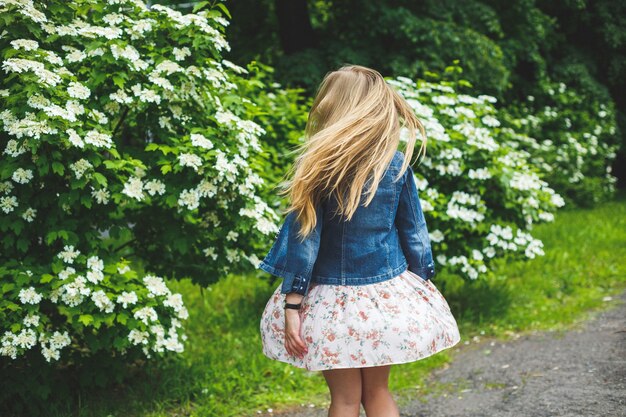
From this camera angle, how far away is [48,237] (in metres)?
3.35

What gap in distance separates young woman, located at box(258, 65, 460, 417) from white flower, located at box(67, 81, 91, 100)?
1.34 meters

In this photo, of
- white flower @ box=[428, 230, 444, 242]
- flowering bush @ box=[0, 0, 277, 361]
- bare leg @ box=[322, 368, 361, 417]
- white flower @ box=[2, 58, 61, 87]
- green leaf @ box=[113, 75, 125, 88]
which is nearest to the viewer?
bare leg @ box=[322, 368, 361, 417]

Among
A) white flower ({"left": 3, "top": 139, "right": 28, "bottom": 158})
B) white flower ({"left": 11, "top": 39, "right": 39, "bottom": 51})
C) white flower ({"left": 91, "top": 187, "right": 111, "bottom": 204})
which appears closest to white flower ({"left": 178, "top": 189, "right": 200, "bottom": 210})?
white flower ({"left": 91, "top": 187, "right": 111, "bottom": 204})

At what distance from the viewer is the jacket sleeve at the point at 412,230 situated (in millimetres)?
2635

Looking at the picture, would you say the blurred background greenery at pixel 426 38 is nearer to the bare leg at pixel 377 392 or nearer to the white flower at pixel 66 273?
the white flower at pixel 66 273

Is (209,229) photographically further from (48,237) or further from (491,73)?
(491,73)

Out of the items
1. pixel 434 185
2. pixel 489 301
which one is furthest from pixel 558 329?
pixel 434 185

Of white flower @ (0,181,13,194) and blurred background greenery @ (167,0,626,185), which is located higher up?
blurred background greenery @ (167,0,626,185)

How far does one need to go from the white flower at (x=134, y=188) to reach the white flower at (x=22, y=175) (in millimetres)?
451

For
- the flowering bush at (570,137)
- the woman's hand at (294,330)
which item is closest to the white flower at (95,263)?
the woman's hand at (294,330)

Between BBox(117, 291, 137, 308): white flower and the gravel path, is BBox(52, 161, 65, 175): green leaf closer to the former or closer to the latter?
BBox(117, 291, 137, 308): white flower

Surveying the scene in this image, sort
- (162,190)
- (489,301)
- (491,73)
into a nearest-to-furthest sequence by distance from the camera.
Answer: (162,190) → (489,301) → (491,73)

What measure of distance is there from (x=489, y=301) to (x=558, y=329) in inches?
26.0

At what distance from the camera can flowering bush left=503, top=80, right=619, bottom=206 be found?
11500mm
